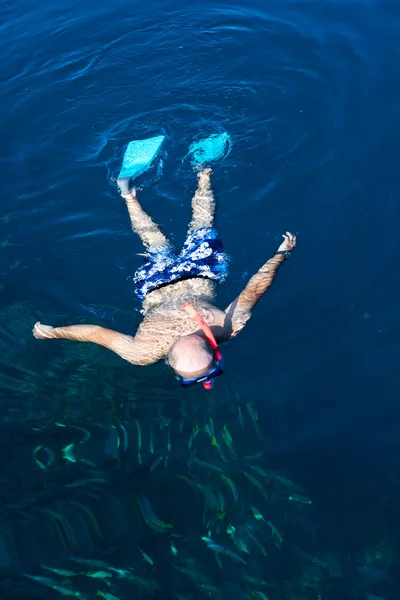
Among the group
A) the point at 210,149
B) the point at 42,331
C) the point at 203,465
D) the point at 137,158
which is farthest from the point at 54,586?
the point at 210,149

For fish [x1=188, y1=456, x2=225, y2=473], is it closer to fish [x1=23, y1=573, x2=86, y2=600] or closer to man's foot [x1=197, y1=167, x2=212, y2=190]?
fish [x1=23, y1=573, x2=86, y2=600]

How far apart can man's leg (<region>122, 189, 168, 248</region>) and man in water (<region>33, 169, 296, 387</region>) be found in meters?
0.01

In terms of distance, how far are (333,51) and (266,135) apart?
2470mm

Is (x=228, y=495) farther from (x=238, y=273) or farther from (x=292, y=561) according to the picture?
(x=238, y=273)

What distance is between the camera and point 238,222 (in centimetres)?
709

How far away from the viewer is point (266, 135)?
320 inches

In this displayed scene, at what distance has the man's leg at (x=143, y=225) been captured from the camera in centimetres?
682

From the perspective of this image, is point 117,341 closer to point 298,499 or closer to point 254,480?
point 254,480

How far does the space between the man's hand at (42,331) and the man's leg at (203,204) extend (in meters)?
1.92

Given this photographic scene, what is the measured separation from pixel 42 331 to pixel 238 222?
8.31 feet

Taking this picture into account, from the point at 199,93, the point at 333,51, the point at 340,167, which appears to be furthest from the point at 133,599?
the point at 333,51

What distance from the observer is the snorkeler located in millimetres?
A: 4883

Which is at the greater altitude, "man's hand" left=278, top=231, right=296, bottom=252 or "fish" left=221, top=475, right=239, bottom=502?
"man's hand" left=278, top=231, right=296, bottom=252

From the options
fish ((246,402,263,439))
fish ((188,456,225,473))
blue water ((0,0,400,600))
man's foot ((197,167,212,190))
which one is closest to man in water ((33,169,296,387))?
blue water ((0,0,400,600))
